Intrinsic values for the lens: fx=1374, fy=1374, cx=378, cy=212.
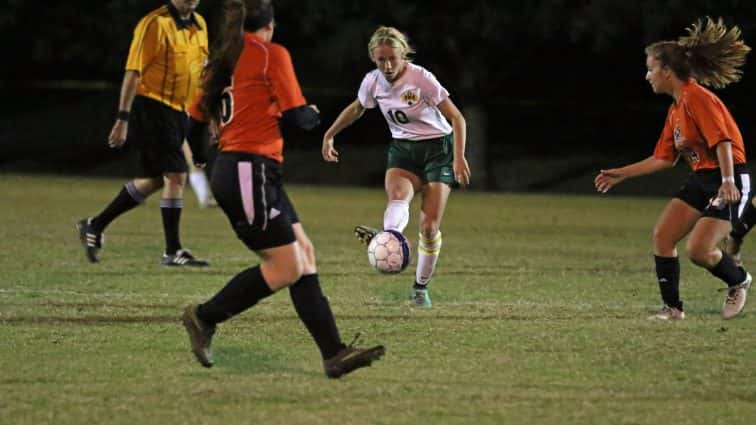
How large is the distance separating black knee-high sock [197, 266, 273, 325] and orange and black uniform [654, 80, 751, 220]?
10.0 feet

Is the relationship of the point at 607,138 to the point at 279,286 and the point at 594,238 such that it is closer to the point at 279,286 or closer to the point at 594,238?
the point at 594,238

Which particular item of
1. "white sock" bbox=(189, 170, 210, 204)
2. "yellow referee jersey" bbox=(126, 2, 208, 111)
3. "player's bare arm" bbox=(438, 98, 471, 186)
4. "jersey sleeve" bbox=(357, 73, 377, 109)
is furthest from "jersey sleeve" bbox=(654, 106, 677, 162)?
"white sock" bbox=(189, 170, 210, 204)

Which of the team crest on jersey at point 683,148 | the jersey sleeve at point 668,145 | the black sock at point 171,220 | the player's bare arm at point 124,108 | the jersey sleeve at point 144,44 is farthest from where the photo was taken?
the black sock at point 171,220

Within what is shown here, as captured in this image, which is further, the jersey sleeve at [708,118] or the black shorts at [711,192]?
the black shorts at [711,192]

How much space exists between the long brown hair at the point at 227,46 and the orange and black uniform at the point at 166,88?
4.79 metres

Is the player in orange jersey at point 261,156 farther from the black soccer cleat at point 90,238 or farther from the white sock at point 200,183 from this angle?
the white sock at point 200,183

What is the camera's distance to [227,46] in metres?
6.22

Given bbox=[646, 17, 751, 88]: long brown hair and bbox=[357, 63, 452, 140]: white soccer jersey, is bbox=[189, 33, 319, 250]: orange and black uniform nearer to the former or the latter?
bbox=[357, 63, 452, 140]: white soccer jersey

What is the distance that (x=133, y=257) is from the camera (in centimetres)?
1215

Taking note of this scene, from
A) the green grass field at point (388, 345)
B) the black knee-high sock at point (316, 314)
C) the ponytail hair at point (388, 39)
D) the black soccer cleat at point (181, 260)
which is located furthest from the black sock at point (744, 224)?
the black knee-high sock at point (316, 314)

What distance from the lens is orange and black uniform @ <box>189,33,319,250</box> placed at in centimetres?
621

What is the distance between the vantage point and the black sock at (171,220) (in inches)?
447

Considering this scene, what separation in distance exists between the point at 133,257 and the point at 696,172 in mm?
5612

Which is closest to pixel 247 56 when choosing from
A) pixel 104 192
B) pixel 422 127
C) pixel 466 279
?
pixel 422 127
